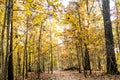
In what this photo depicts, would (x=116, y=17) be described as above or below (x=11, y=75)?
above

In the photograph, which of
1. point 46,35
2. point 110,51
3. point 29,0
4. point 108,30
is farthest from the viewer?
point 46,35

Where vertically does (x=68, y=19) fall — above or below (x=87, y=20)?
below

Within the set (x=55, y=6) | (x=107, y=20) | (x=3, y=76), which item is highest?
(x=107, y=20)

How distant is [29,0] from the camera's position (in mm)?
4660

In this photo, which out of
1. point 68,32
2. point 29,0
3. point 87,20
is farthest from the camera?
point 68,32

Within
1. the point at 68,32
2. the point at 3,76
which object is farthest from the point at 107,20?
the point at 3,76

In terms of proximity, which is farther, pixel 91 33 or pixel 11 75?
pixel 91 33

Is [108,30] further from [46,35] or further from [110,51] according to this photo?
[46,35]

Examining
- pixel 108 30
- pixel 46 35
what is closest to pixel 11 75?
pixel 108 30

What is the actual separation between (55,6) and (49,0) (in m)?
0.23

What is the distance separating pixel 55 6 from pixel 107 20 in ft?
33.7

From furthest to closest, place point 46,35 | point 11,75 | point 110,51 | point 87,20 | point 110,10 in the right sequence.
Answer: point 46,35
point 87,20
point 110,10
point 110,51
point 11,75

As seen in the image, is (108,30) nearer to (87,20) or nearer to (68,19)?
(87,20)

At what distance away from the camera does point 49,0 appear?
483cm
